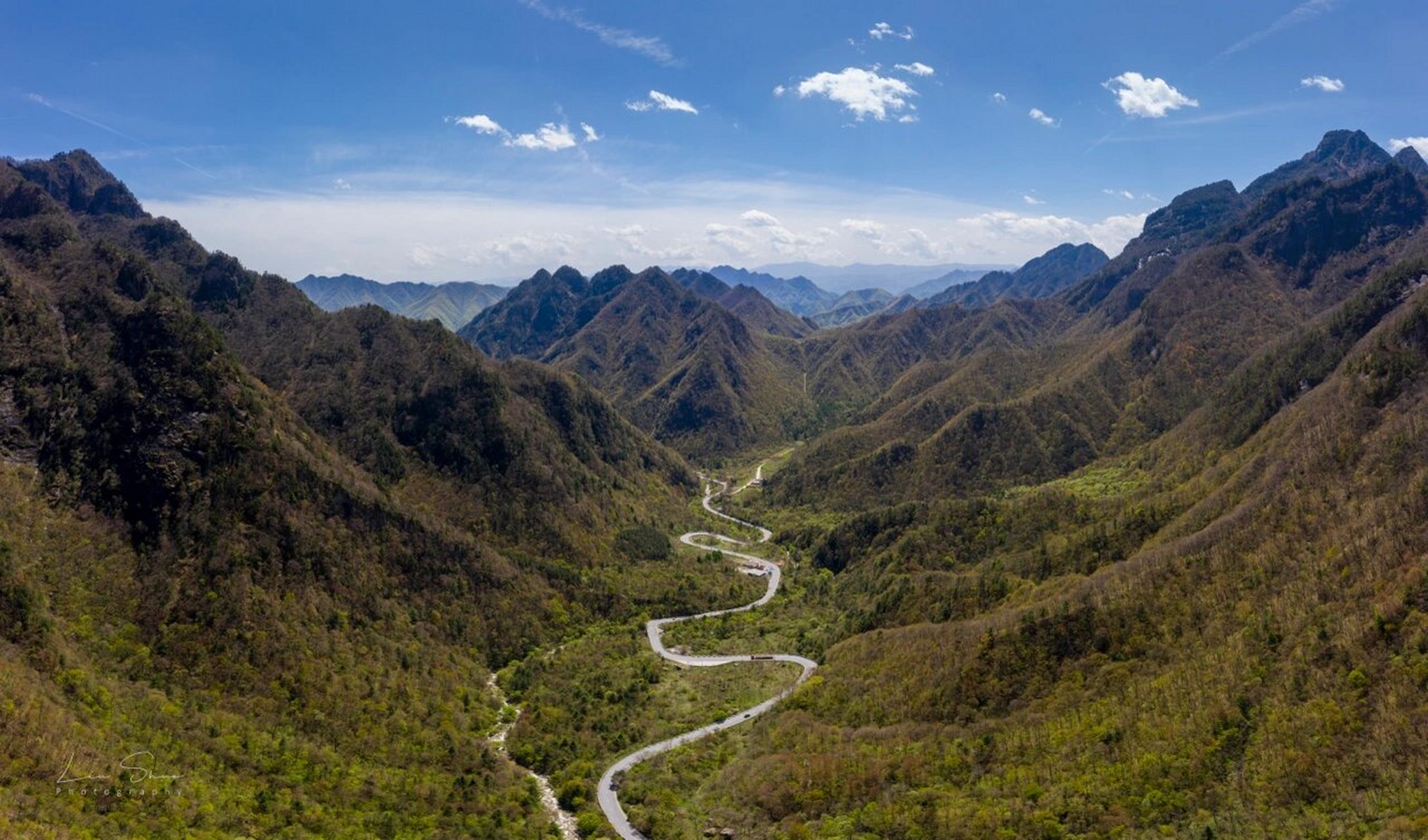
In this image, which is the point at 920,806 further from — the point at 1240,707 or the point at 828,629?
the point at 828,629

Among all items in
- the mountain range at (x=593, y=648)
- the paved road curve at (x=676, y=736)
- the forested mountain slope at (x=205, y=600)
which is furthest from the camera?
the paved road curve at (x=676, y=736)

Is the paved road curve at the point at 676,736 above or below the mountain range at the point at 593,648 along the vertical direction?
below

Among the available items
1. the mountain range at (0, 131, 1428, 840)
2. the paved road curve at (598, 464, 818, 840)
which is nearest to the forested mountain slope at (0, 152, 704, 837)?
the mountain range at (0, 131, 1428, 840)

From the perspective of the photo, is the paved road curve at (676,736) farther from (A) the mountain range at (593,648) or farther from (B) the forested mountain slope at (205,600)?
(B) the forested mountain slope at (205,600)

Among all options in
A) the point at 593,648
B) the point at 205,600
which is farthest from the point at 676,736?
→ the point at 205,600

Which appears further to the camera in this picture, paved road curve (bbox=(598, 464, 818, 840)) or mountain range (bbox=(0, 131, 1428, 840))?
paved road curve (bbox=(598, 464, 818, 840))

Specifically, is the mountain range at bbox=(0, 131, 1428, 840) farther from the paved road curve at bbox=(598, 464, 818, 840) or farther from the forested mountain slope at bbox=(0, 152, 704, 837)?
the paved road curve at bbox=(598, 464, 818, 840)

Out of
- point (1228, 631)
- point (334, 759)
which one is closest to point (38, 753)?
point (334, 759)

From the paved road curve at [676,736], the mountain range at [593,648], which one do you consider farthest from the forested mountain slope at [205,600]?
the paved road curve at [676,736]

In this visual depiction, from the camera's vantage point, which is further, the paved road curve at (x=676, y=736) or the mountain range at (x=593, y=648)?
the paved road curve at (x=676, y=736)

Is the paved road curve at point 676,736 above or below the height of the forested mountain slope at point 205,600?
below

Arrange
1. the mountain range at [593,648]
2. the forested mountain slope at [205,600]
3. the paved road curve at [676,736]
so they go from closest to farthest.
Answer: the mountain range at [593,648] < the forested mountain slope at [205,600] < the paved road curve at [676,736]
